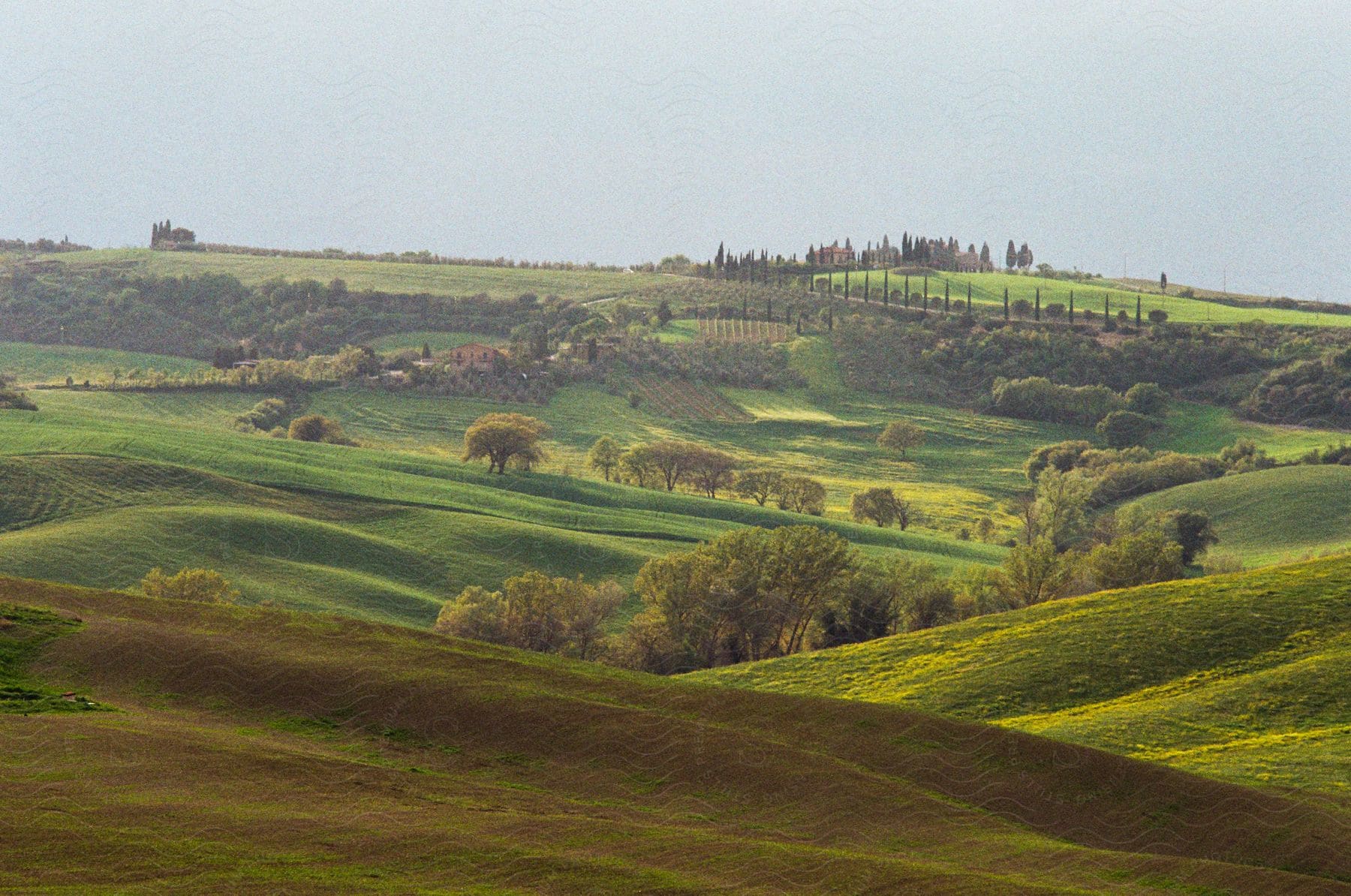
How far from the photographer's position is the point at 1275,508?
13938cm

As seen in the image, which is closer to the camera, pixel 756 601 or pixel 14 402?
pixel 756 601

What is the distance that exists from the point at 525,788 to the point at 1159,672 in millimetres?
35440

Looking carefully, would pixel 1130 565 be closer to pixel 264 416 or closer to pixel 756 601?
pixel 756 601

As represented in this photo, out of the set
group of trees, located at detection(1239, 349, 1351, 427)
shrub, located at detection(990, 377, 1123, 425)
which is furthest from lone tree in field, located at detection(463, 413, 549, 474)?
group of trees, located at detection(1239, 349, 1351, 427)

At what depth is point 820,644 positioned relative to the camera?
273 ft

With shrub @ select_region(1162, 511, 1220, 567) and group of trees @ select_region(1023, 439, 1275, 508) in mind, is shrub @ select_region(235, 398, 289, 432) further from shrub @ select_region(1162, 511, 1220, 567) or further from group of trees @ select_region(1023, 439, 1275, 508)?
shrub @ select_region(1162, 511, 1220, 567)

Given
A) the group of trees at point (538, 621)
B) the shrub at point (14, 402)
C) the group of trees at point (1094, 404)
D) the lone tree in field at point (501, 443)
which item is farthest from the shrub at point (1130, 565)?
the group of trees at point (1094, 404)

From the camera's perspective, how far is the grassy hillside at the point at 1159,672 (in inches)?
1977

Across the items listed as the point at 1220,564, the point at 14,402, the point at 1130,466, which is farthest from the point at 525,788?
the point at 1130,466

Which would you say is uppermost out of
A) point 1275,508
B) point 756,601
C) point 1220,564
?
point 756,601

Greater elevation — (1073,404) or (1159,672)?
(1073,404)

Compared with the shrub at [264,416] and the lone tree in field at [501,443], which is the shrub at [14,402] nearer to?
the shrub at [264,416]

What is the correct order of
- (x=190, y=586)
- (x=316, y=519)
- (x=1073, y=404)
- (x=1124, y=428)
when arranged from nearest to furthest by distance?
(x=190, y=586) < (x=316, y=519) < (x=1124, y=428) < (x=1073, y=404)

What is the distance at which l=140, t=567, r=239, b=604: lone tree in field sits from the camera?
257 ft
